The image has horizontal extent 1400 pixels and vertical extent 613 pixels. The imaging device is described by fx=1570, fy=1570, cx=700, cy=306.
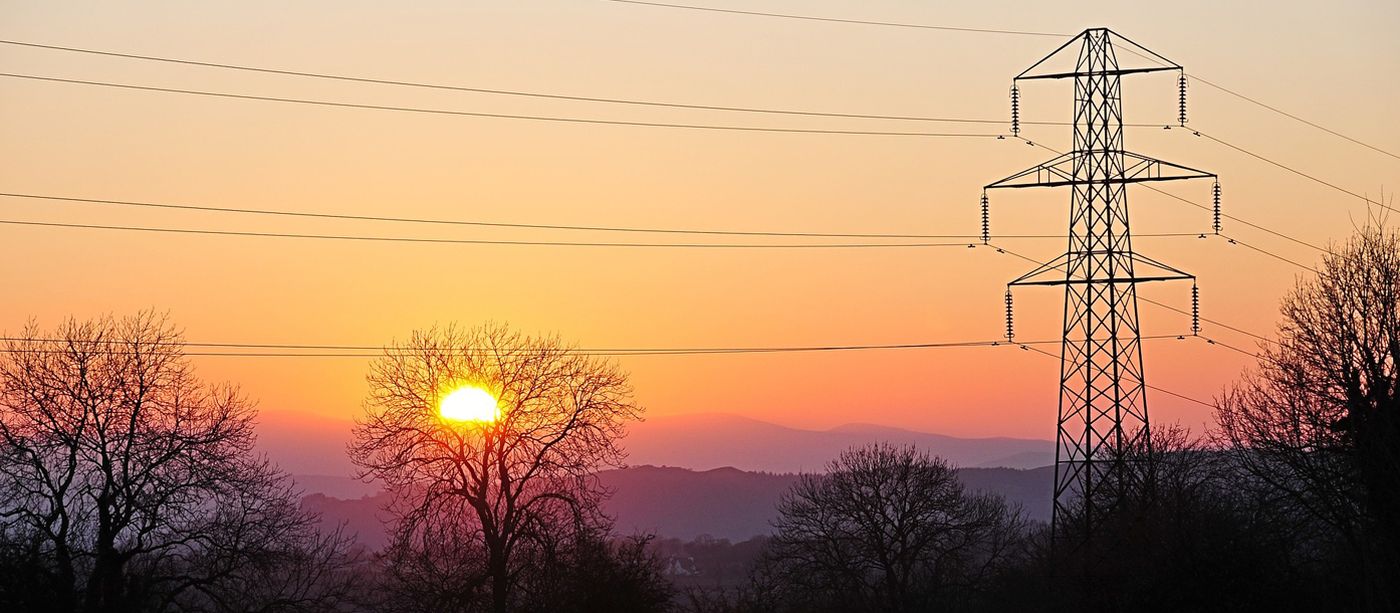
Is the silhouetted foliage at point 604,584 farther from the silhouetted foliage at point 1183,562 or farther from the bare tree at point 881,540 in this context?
the bare tree at point 881,540

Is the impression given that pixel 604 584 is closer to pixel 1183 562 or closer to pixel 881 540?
pixel 1183 562

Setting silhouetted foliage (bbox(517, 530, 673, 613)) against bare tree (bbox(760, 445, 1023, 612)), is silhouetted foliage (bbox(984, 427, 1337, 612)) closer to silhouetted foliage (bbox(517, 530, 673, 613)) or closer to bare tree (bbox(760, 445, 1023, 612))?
silhouetted foliage (bbox(517, 530, 673, 613))

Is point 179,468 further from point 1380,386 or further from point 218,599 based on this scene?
point 1380,386

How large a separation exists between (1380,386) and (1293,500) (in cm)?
458

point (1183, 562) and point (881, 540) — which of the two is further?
point (881, 540)

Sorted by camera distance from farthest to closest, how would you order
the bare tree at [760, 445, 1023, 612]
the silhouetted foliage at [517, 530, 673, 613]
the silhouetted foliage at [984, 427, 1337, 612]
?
the bare tree at [760, 445, 1023, 612] < the silhouetted foliage at [517, 530, 673, 613] < the silhouetted foliage at [984, 427, 1337, 612]

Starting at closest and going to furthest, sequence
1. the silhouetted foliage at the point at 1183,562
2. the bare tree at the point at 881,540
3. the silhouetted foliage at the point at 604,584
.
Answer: the silhouetted foliage at the point at 1183,562, the silhouetted foliage at the point at 604,584, the bare tree at the point at 881,540

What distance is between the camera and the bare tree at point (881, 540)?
201ft

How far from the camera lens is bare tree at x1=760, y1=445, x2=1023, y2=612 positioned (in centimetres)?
6128

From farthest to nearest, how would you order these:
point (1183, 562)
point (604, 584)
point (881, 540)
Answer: point (881, 540) → point (604, 584) → point (1183, 562)

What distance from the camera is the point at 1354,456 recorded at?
1592 inches

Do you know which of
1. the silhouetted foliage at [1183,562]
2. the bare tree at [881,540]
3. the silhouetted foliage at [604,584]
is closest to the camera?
the silhouetted foliage at [1183,562]

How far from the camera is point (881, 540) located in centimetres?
6594

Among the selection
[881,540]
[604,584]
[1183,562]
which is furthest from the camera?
[881,540]
